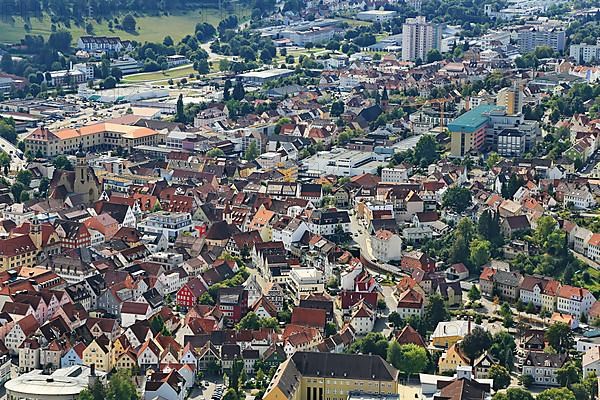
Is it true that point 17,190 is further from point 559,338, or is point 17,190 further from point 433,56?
point 433,56

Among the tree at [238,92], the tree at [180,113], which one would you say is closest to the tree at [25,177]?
the tree at [180,113]

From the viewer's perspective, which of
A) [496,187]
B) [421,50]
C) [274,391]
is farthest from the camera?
[421,50]

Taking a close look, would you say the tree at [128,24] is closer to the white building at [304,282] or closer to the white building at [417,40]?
the white building at [417,40]

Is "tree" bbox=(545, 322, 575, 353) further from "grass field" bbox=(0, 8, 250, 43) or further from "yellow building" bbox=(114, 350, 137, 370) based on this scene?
"grass field" bbox=(0, 8, 250, 43)

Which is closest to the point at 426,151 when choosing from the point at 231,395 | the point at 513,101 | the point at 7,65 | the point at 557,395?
the point at 513,101

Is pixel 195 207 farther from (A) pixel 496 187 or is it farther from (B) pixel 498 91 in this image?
(B) pixel 498 91

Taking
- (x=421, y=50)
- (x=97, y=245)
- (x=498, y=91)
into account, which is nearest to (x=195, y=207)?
(x=97, y=245)
